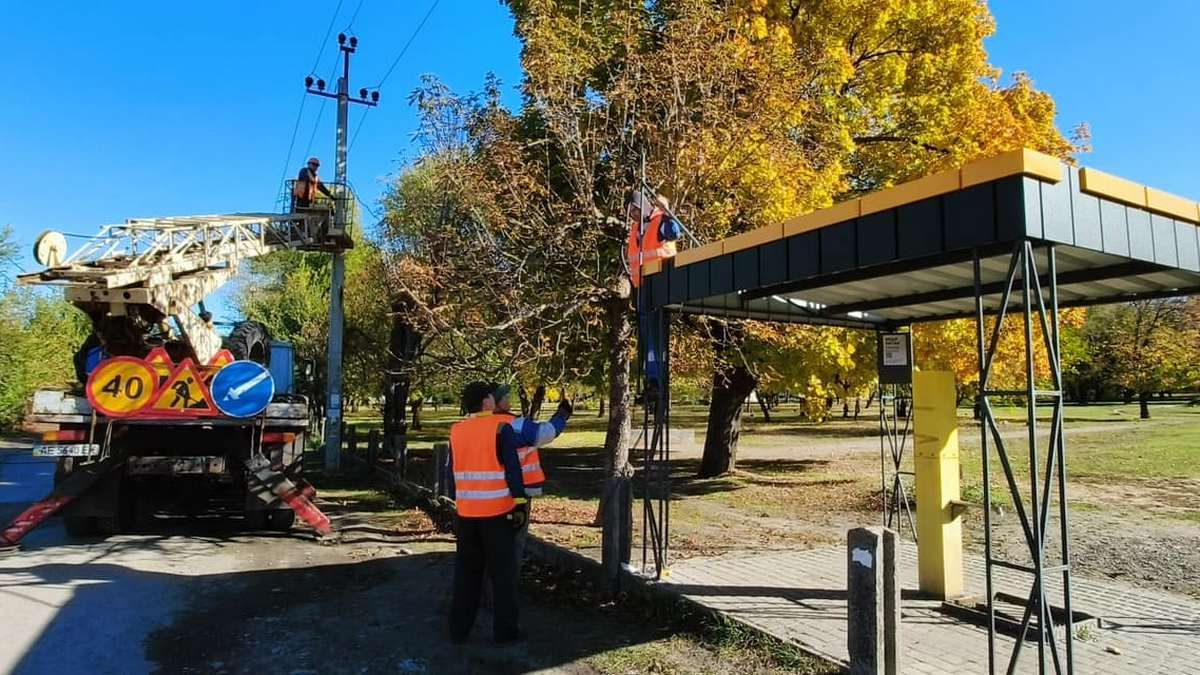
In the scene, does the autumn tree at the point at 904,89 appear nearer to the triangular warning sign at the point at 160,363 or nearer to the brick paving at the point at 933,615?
the brick paving at the point at 933,615

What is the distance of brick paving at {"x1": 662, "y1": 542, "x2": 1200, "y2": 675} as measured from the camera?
199 inches

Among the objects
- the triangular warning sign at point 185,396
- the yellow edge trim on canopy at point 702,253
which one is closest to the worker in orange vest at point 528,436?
the yellow edge trim on canopy at point 702,253

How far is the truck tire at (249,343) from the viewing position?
39.3ft

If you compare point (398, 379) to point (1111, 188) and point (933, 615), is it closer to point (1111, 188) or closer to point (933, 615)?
Answer: point (933, 615)

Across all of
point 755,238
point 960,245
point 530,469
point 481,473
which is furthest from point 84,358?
point 960,245

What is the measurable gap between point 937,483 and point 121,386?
29.0 ft

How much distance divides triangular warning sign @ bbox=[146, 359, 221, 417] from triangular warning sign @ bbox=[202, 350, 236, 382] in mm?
532

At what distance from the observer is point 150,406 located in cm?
905

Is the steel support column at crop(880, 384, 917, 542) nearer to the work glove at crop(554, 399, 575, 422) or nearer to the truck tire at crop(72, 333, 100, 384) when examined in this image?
the work glove at crop(554, 399, 575, 422)

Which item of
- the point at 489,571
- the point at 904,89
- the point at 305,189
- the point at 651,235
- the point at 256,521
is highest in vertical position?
the point at 904,89

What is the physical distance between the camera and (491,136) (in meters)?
10.0

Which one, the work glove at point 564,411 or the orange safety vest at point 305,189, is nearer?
the work glove at point 564,411

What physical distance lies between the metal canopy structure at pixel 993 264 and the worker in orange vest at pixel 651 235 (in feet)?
0.56

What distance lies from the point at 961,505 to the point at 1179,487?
12.2 meters
